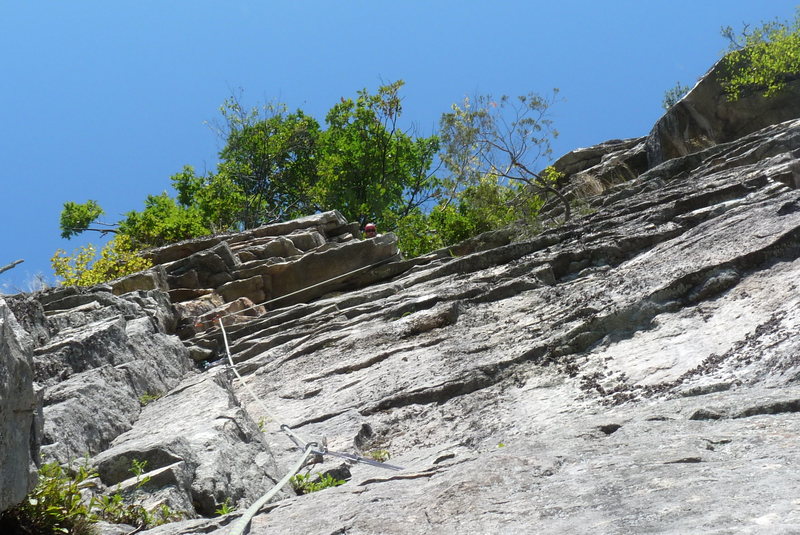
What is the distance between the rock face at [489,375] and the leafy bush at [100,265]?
113 inches

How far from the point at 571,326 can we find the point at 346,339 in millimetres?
4080

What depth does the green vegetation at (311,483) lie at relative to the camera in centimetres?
664

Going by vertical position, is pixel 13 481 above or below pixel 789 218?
above

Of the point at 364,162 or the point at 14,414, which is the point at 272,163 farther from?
the point at 14,414

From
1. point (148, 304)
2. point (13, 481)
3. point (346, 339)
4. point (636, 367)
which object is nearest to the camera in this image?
Result: point (13, 481)

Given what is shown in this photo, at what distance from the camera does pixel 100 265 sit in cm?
2162

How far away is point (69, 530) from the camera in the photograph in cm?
504

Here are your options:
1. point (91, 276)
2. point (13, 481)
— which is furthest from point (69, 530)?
point (91, 276)

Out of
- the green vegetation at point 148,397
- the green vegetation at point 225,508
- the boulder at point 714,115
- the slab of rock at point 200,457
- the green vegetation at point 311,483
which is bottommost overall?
the green vegetation at point 311,483

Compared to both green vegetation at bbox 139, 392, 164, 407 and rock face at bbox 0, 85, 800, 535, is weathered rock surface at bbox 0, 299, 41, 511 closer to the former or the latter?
rock face at bbox 0, 85, 800, 535

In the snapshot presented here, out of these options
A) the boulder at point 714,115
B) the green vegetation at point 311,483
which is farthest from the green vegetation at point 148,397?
the boulder at point 714,115

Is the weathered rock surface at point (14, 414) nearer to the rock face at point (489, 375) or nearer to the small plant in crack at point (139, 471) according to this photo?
the rock face at point (489, 375)

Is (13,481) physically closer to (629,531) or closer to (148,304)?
(629,531)

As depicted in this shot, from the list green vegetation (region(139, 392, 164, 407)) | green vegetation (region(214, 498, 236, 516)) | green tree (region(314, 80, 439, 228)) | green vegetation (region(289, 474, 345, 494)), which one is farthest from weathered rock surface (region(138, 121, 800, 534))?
green tree (region(314, 80, 439, 228))
